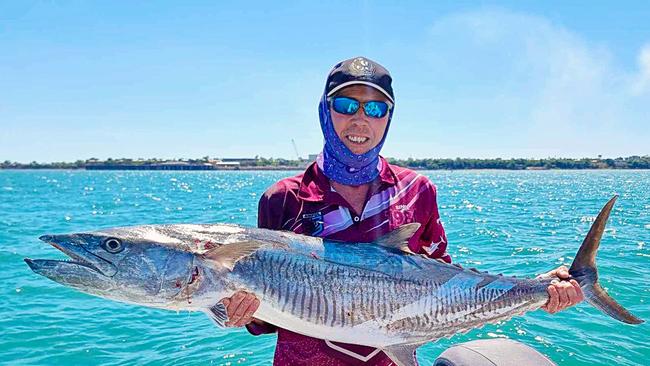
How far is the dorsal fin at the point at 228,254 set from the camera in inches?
118

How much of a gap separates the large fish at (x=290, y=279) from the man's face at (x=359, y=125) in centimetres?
66

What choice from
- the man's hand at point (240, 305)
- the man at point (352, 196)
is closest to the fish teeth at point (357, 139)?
the man at point (352, 196)

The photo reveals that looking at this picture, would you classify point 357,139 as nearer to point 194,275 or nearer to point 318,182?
point 318,182

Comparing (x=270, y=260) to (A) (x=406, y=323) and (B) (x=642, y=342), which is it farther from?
(B) (x=642, y=342)

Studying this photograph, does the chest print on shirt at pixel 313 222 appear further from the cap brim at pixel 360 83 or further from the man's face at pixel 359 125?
the cap brim at pixel 360 83

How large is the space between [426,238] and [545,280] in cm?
86

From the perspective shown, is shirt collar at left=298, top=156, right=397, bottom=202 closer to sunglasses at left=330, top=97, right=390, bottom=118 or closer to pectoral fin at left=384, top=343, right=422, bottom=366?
sunglasses at left=330, top=97, right=390, bottom=118

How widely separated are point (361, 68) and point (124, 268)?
1.91 meters

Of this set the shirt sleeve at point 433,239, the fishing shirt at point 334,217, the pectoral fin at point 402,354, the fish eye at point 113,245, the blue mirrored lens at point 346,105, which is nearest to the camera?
the fish eye at point 113,245

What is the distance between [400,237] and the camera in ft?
10.6

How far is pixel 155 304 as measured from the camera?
2.97 m

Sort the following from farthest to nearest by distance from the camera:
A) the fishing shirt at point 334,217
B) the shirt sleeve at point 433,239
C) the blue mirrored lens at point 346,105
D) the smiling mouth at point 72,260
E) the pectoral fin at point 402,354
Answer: the shirt sleeve at point 433,239 < the blue mirrored lens at point 346,105 < the fishing shirt at point 334,217 < the pectoral fin at point 402,354 < the smiling mouth at point 72,260

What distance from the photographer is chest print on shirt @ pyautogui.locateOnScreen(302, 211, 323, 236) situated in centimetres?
338

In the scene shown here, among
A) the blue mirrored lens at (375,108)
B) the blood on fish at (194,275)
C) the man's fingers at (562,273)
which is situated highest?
the blue mirrored lens at (375,108)
